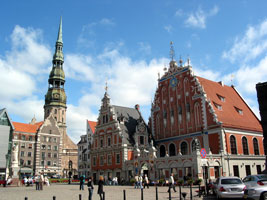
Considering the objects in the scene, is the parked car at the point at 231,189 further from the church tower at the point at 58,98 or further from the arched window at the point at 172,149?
the church tower at the point at 58,98

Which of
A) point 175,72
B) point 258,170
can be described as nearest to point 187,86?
point 175,72

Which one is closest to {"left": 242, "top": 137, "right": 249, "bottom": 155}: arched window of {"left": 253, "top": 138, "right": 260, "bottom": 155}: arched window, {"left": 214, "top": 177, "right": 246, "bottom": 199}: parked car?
{"left": 253, "top": 138, "right": 260, "bottom": 155}: arched window

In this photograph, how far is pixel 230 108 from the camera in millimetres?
43031

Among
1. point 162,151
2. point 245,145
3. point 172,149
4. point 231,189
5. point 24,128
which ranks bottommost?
point 231,189

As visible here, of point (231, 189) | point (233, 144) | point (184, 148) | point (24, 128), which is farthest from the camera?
point (24, 128)

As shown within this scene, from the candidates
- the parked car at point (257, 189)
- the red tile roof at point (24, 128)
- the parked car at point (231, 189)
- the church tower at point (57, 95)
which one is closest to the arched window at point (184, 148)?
the parked car at point (231, 189)

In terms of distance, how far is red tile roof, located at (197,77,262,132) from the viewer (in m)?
39.5

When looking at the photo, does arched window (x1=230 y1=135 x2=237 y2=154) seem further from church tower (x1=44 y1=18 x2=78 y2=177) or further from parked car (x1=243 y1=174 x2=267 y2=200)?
church tower (x1=44 y1=18 x2=78 y2=177)

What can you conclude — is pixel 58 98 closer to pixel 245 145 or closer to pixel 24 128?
pixel 24 128

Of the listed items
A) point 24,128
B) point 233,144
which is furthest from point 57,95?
point 233,144

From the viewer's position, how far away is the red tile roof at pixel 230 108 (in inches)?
1556

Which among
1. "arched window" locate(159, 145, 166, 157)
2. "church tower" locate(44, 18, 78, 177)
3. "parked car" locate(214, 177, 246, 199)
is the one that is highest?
"church tower" locate(44, 18, 78, 177)

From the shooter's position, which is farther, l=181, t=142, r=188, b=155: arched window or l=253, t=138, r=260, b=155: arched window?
l=181, t=142, r=188, b=155: arched window

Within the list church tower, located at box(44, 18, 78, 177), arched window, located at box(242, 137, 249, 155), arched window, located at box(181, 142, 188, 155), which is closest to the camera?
arched window, located at box(242, 137, 249, 155)
